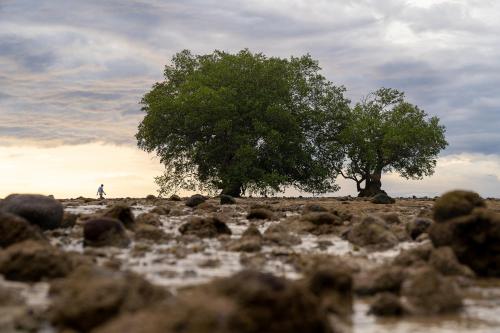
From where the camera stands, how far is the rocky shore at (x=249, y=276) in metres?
5.35

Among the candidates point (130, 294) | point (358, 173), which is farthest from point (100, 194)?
point (130, 294)

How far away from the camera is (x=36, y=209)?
14.7m

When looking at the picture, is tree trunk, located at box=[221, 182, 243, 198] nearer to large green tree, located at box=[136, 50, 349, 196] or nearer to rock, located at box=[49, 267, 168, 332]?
large green tree, located at box=[136, 50, 349, 196]

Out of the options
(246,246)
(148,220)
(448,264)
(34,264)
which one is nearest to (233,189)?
(148,220)

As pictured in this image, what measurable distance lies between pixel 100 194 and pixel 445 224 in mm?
44882

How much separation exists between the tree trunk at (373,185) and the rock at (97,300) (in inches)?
1975

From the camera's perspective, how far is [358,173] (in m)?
57.3

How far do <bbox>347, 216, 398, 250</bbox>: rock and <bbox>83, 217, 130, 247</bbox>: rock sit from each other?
15.0 ft

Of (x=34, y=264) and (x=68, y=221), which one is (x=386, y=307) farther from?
(x=68, y=221)

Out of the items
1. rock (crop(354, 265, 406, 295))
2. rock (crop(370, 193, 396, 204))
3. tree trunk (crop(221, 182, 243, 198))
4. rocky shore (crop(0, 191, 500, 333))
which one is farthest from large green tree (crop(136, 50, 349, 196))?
rock (crop(354, 265, 406, 295))

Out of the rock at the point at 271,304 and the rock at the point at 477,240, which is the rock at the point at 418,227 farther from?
the rock at the point at 271,304

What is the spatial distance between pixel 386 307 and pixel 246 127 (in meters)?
41.5

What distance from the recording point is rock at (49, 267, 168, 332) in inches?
229

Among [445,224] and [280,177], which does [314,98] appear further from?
[445,224]
